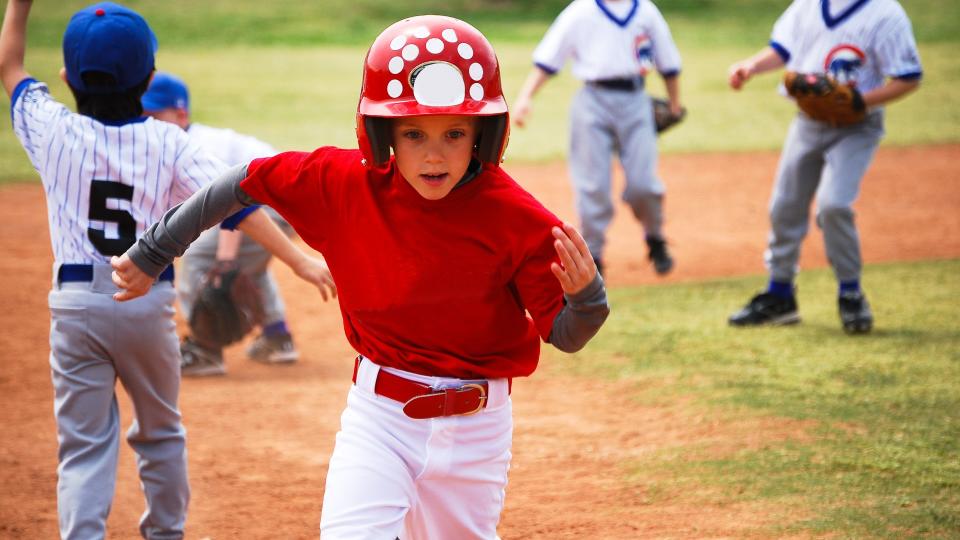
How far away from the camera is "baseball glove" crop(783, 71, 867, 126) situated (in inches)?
248

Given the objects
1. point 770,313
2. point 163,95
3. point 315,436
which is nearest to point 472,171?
point 315,436

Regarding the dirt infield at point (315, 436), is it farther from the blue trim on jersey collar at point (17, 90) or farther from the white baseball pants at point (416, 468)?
the blue trim on jersey collar at point (17, 90)

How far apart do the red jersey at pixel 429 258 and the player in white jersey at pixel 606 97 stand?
5.21 meters

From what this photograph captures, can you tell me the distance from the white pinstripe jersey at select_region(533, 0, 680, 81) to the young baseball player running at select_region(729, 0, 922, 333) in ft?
4.64

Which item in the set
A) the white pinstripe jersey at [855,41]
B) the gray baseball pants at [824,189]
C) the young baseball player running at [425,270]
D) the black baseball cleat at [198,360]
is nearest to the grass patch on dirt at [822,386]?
the gray baseball pants at [824,189]

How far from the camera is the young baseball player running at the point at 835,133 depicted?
6.47m

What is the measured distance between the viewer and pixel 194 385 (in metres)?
6.35

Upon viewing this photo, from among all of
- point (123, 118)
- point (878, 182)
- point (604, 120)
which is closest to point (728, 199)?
point (878, 182)

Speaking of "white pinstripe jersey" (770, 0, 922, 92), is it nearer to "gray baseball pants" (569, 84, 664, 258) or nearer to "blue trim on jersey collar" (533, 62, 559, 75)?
"gray baseball pants" (569, 84, 664, 258)

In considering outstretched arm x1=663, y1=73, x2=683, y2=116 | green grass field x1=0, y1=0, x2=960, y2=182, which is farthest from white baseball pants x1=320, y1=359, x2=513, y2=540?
green grass field x1=0, y1=0, x2=960, y2=182

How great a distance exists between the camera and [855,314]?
6711 mm

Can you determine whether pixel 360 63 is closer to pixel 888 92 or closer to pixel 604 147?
pixel 604 147

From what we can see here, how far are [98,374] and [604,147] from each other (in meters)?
5.18

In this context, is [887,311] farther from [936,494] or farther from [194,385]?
[194,385]
